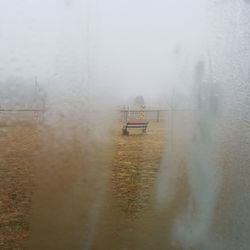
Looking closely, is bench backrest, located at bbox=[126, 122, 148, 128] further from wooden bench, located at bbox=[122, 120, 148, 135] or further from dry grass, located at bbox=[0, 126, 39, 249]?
dry grass, located at bbox=[0, 126, 39, 249]

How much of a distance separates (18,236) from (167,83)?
157 cm

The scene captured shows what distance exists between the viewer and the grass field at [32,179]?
338cm

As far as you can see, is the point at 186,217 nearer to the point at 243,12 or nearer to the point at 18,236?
the point at 18,236

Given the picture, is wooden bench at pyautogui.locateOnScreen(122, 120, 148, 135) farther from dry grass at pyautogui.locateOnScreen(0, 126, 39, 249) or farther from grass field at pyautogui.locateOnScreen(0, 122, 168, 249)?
dry grass at pyautogui.locateOnScreen(0, 126, 39, 249)

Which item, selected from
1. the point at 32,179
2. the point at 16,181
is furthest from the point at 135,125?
the point at 16,181

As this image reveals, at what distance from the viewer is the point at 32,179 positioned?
343 centimetres

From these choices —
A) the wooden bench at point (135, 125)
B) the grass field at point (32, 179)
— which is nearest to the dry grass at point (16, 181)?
the grass field at point (32, 179)

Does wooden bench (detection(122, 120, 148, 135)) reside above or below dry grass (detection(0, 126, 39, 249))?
above

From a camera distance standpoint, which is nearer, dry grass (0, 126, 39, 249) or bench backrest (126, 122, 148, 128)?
dry grass (0, 126, 39, 249)

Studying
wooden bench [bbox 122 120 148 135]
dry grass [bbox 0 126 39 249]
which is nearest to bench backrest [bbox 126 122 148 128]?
wooden bench [bbox 122 120 148 135]

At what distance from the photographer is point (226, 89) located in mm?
3785

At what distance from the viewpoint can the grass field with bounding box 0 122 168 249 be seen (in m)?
3.38

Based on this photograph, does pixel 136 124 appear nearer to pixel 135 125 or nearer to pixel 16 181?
pixel 135 125

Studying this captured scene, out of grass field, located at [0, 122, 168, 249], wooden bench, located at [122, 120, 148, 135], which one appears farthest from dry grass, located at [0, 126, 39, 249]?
wooden bench, located at [122, 120, 148, 135]
